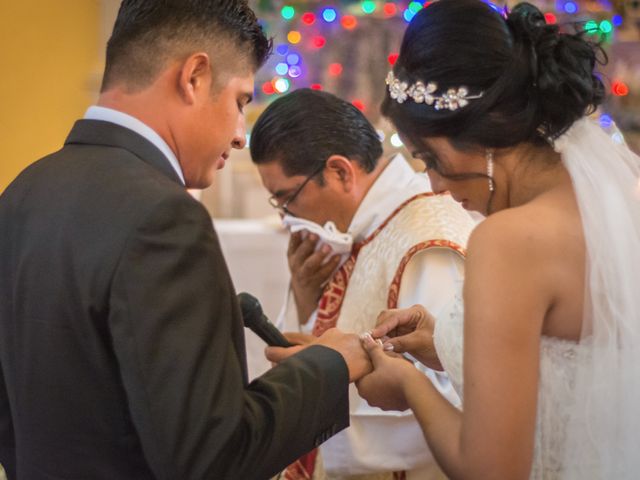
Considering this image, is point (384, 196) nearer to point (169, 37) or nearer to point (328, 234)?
point (328, 234)

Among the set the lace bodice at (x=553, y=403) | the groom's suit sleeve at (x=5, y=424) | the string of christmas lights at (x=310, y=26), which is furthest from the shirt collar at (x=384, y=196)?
the string of christmas lights at (x=310, y=26)

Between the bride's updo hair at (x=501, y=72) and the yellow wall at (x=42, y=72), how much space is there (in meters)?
3.17

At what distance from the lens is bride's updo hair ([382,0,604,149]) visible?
5.40 feet

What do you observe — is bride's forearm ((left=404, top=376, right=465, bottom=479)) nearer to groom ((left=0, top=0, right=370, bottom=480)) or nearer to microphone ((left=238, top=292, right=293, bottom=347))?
groom ((left=0, top=0, right=370, bottom=480))

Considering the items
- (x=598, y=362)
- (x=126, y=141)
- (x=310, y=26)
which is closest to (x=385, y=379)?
(x=598, y=362)

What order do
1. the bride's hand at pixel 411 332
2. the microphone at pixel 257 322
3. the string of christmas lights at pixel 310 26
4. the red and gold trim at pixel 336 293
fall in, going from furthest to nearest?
1. the string of christmas lights at pixel 310 26
2. the red and gold trim at pixel 336 293
3. the bride's hand at pixel 411 332
4. the microphone at pixel 257 322

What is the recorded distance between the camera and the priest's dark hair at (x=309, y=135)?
2691 millimetres

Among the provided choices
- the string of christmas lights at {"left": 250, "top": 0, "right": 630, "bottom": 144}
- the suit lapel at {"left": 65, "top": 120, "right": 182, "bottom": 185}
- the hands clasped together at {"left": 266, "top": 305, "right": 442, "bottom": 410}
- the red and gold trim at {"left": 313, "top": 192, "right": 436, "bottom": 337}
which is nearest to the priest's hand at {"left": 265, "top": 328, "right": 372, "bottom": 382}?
the hands clasped together at {"left": 266, "top": 305, "right": 442, "bottom": 410}

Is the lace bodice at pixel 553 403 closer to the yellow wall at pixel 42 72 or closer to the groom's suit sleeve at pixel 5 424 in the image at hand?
the groom's suit sleeve at pixel 5 424

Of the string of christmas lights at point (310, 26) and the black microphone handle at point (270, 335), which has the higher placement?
the string of christmas lights at point (310, 26)

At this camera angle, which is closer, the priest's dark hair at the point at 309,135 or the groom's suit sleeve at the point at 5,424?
the groom's suit sleeve at the point at 5,424

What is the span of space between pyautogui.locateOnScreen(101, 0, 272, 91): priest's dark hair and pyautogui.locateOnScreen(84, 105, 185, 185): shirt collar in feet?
0.19

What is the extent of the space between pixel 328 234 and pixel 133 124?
3.96 feet

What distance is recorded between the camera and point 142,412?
1354 millimetres
